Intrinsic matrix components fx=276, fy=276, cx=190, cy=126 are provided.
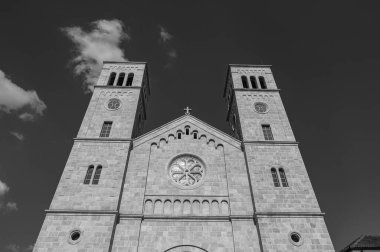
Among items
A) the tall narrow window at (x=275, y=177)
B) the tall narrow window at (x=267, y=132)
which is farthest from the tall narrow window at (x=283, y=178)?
the tall narrow window at (x=267, y=132)

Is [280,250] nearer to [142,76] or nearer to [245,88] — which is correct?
[245,88]

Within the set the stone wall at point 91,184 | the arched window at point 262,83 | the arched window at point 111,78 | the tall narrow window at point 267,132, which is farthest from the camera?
the arched window at point 262,83

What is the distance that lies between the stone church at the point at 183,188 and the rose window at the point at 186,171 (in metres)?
→ 0.08

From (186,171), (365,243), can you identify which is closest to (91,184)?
(186,171)

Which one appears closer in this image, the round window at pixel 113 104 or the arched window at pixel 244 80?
the round window at pixel 113 104

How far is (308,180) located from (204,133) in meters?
8.59

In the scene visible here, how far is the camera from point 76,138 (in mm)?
21656

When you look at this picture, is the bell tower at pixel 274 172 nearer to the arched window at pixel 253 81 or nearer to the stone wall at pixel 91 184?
the arched window at pixel 253 81

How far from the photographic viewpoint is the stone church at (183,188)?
16578mm

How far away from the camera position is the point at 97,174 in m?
19.7

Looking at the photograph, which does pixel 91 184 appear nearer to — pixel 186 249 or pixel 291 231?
pixel 186 249

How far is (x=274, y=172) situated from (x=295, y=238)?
16.0 ft

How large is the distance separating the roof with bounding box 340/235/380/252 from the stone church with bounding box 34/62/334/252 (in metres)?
5.85

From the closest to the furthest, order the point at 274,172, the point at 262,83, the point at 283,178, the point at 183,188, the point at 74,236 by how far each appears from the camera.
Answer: the point at 74,236, the point at 183,188, the point at 283,178, the point at 274,172, the point at 262,83
